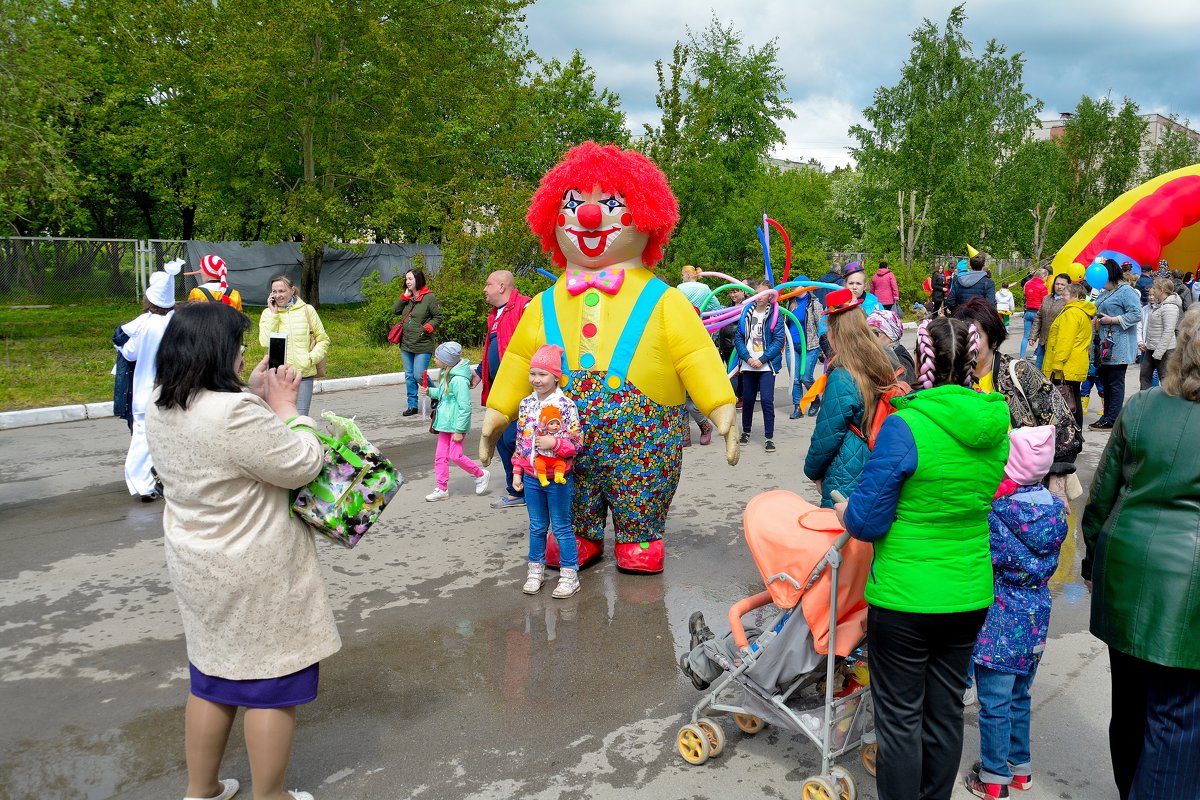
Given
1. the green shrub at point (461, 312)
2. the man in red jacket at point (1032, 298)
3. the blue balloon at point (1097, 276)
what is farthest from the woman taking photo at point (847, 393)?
the man in red jacket at point (1032, 298)

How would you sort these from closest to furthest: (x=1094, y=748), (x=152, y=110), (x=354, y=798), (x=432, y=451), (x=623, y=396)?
1. (x=354, y=798)
2. (x=1094, y=748)
3. (x=623, y=396)
4. (x=432, y=451)
5. (x=152, y=110)

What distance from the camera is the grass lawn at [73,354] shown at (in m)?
10.6

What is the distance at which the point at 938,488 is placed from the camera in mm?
2514

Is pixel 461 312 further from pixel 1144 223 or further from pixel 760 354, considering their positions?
pixel 1144 223

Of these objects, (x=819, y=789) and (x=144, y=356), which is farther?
(x=144, y=356)

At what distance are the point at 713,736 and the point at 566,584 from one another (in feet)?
5.73

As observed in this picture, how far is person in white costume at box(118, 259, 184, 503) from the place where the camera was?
637cm

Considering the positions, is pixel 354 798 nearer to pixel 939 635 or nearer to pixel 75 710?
pixel 75 710

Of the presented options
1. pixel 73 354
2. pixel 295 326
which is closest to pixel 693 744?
pixel 295 326

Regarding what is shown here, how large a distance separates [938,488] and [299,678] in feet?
6.67

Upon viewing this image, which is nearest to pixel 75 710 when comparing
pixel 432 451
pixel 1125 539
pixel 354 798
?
pixel 354 798

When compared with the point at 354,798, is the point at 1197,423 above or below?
above

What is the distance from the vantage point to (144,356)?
640cm

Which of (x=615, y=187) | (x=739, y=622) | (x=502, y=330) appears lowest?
(x=739, y=622)
